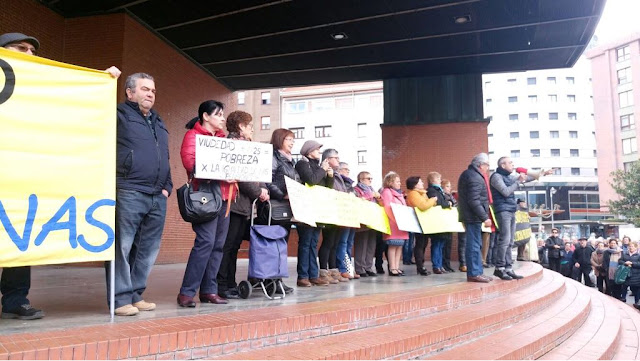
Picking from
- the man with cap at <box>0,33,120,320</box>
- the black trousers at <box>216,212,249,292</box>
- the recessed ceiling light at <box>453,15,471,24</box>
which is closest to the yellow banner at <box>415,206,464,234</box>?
the recessed ceiling light at <box>453,15,471,24</box>

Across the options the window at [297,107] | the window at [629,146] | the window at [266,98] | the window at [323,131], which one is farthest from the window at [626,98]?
the window at [266,98]

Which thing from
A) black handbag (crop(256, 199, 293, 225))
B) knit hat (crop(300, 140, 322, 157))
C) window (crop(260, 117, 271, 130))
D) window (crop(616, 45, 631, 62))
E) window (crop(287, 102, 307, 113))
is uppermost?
window (crop(616, 45, 631, 62))

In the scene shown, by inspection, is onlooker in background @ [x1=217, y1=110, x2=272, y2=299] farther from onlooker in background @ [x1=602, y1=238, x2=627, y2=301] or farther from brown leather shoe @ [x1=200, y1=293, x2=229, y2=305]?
onlooker in background @ [x1=602, y1=238, x2=627, y2=301]

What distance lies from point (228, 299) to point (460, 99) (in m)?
11.0

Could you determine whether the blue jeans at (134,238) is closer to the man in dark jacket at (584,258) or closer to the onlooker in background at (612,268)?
the onlooker in background at (612,268)

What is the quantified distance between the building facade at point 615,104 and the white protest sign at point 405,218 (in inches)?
2334

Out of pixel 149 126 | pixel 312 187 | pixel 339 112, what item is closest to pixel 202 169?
pixel 149 126

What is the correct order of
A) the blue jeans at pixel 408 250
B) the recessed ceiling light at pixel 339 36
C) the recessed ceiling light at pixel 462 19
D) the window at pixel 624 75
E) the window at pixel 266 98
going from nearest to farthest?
the recessed ceiling light at pixel 462 19
the blue jeans at pixel 408 250
the recessed ceiling light at pixel 339 36
the window at pixel 266 98
the window at pixel 624 75

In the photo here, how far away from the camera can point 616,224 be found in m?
49.2

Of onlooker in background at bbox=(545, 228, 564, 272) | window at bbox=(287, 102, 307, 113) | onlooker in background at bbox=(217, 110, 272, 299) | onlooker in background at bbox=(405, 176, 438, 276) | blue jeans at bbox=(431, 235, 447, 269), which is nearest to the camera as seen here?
onlooker in background at bbox=(217, 110, 272, 299)

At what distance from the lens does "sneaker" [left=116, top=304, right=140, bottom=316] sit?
3.78 meters

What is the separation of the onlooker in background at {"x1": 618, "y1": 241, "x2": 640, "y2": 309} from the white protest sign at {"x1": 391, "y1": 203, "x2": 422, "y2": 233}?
8797 millimetres

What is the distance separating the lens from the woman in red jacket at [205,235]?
4.34m

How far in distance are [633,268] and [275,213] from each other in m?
12.6
